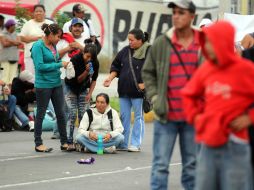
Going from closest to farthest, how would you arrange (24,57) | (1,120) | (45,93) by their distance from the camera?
(45,93) < (1,120) < (24,57)

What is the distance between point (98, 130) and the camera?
13.4m

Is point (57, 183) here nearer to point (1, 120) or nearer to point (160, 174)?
point (160, 174)

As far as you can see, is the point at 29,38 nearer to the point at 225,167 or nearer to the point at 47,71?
the point at 47,71

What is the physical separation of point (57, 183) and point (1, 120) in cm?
639

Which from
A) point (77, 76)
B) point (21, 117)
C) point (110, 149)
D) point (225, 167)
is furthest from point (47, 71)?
point (225, 167)

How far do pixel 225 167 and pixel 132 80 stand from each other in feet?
24.2

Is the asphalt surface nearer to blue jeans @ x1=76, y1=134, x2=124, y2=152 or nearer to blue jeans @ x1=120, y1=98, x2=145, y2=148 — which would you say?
blue jeans @ x1=76, y1=134, x2=124, y2=152

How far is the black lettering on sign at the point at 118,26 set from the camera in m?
26.6

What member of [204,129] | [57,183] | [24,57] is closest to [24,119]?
[24,57]

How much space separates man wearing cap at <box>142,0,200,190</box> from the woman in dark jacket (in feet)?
17.8

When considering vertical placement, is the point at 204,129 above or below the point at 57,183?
above

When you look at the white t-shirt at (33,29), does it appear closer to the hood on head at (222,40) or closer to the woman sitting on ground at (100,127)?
the woman sitting on ground at (100,127)

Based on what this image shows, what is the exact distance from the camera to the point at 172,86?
316 inches

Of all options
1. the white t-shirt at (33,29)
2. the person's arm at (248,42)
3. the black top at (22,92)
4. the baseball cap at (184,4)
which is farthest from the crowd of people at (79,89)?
the person's arm at (248,42)
